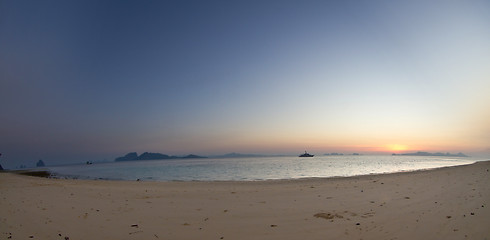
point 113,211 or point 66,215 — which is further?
point 113,211

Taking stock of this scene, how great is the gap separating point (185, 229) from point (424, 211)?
Answer: 7.86m

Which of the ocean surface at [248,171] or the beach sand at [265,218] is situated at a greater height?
the beach sand at [265,218]

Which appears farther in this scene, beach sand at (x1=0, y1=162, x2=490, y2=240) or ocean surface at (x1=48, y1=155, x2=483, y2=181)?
ocean surface at (x1=48, y1=155, x2=483, y2=181)

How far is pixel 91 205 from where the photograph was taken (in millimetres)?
10836

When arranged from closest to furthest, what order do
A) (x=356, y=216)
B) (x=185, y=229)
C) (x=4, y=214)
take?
(x=185, y=229)
(x=356, y=216)
(x=4, y=214)

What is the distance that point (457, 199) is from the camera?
9.73m

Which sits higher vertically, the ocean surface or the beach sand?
the beach sand

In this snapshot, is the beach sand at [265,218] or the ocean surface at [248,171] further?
the ocean surface at [248,171]

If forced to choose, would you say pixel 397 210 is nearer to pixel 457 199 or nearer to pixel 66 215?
pixel 457 199

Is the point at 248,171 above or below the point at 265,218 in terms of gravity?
below

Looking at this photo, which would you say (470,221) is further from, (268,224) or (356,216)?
(268,224)

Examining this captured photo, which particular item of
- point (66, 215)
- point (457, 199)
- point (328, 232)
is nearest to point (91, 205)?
point (66, 215)

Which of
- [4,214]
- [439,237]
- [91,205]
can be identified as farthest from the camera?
[91,205]

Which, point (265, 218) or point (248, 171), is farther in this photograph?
point (248, 171)
